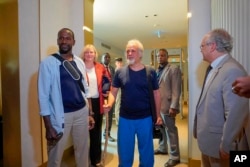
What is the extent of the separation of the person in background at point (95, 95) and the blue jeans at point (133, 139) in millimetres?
647

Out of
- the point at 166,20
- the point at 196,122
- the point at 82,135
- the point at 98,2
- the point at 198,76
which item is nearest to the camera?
the point at 196,122

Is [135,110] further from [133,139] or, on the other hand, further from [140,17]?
[140,17]

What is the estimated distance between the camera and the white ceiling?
4.16m

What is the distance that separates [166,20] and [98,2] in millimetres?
2021

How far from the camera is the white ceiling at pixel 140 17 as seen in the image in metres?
4.16

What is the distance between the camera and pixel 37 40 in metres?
2.33

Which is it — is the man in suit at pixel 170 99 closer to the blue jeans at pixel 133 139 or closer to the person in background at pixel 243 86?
A: the blue jeans at pixel 133 139

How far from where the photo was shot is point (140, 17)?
5117 mm

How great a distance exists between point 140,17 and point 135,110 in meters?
3.59

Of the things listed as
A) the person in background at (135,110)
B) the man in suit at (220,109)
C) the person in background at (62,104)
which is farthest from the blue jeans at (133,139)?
the man in suit at (220,109)

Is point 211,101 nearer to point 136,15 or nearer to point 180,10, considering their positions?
point 180,10

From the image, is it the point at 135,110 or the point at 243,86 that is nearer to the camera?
the point at 243,86

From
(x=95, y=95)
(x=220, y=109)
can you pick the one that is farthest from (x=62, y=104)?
(x=220, y=109)

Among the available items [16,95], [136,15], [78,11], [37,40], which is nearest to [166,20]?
[136,15]
